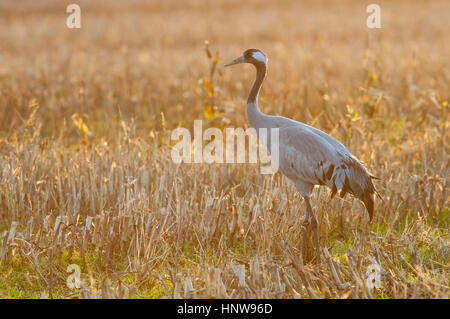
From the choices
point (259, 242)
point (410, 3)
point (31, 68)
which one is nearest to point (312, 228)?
point (259, 242)

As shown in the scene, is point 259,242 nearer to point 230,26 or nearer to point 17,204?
point 17,204

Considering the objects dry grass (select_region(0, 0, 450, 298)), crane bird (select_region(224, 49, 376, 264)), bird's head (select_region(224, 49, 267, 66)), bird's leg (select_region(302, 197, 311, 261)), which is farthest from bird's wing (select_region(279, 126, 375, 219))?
bird's head (select_region(224, 49, 267, 66))

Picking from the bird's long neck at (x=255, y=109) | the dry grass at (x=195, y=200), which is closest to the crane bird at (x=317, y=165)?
the bird's long neck at (x=255, y=109)

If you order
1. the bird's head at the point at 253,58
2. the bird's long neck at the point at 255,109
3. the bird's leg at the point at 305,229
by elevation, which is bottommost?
the bird's leg at the point at 305,229

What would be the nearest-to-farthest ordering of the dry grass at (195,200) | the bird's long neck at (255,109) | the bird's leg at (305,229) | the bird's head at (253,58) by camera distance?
the dry grass at (195,200) → the bird's leg at (305,229) → the bird's long neck at (255,109) → the bird's head at (253,58)

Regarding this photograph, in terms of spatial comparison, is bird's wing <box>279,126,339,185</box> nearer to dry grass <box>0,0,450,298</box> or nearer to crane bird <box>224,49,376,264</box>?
crane bird <box>224,49,376,264</box>

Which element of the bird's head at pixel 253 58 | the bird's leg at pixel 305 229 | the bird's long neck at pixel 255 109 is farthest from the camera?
the bird's head at pixel 253 58

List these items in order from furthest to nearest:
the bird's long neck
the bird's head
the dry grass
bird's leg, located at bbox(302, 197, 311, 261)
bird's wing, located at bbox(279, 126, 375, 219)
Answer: the bird's head → the bird's long neck → bird's leg, located at bbox(302, 197, 311, 261) → bird's wing, located at bbox(279, 126, 375, 219) → the dry grass

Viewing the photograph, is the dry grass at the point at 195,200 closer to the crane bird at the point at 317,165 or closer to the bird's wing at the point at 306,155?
the crane bird at the point at 317,165

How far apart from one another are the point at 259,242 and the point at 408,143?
10.1 ft

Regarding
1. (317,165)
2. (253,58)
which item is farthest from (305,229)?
(253,58)

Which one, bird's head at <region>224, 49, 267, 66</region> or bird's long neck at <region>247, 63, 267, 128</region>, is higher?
bird's head at <region>224, 49, 267, 66</region>

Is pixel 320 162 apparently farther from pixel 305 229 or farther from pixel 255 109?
pixel 255 109

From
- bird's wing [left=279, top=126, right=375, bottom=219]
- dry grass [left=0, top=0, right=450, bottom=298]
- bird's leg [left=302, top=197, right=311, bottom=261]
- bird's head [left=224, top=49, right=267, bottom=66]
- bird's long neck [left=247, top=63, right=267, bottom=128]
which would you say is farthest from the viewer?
bird's head [left=224, top=49, right=267, bottom=66]
